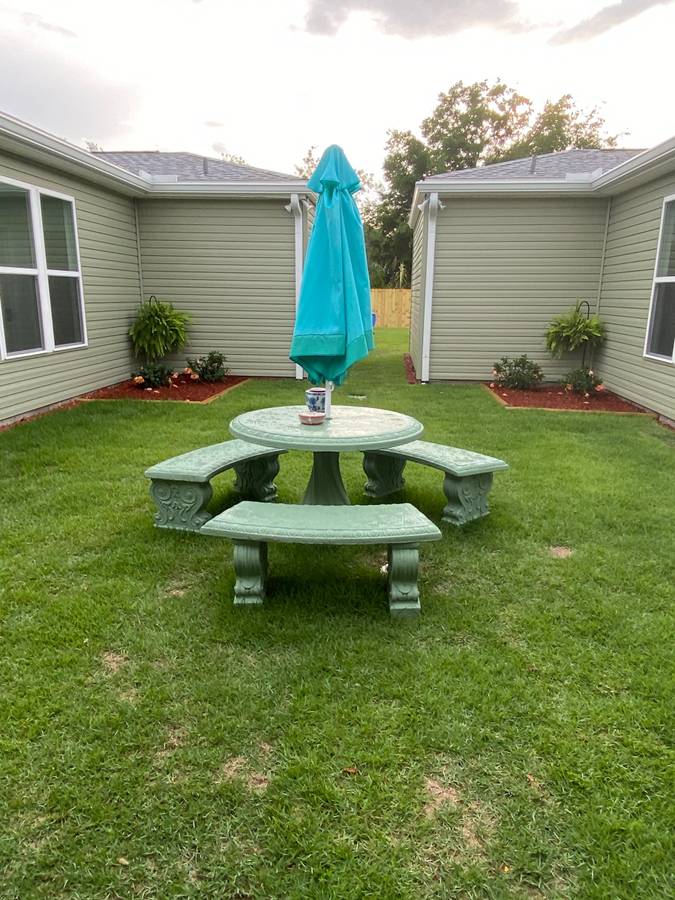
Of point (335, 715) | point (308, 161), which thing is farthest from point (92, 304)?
point (308, 161)

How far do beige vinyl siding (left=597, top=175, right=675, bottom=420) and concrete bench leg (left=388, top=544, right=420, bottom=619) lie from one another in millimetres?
5344

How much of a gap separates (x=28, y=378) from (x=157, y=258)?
3.86 metres

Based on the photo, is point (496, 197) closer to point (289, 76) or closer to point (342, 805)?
point (289, 76)

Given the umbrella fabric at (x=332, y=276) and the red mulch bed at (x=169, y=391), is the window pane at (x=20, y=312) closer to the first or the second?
the red mulch bed at (x=169, y=391)

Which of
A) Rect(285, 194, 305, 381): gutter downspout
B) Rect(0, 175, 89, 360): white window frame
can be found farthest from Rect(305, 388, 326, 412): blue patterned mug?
Rect(285, 194, 305, 381): gutter downspout

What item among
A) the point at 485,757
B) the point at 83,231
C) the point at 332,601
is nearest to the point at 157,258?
the point at 83,231

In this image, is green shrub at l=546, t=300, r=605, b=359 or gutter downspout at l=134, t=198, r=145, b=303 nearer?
green shrub at l=546, t=300, r=605, b=359

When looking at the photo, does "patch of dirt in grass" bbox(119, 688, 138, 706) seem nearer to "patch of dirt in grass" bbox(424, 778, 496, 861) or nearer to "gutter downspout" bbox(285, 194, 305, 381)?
"patch of dirt in grass" bbox(424, 778, 496, 861)

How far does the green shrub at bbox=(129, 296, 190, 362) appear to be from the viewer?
9117mm

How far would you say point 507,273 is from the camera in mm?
9461

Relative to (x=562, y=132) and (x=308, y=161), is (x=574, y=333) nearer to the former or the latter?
(x=562, y=132)

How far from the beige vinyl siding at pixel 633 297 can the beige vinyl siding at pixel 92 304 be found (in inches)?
286

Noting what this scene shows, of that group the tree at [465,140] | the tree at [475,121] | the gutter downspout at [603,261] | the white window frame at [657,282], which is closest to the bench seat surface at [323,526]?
the white window frame at [657,282]

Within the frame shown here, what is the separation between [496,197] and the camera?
912 cm
